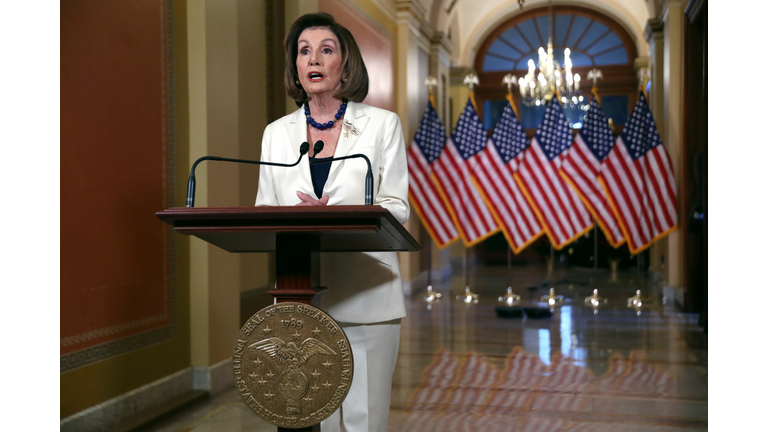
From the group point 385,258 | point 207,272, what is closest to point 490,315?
point 207,272

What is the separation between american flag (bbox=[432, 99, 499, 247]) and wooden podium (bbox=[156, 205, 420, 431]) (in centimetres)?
829

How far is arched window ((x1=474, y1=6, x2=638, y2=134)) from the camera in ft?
52.6

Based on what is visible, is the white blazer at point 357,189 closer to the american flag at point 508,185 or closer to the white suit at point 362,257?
the white suit at point 362,257

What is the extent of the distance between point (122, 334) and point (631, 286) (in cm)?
975

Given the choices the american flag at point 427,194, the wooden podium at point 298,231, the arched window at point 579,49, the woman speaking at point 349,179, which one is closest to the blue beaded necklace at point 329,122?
the woman speaking at point 349,179

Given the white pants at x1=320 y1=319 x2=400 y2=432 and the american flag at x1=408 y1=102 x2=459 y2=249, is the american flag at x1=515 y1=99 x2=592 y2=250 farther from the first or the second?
the white pants at x1=320 y1=319 x2=400 y2=432

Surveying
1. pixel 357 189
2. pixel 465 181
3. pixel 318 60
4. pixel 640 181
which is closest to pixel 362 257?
Answer: pixel 357 189

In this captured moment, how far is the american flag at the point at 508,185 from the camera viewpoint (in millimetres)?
10023

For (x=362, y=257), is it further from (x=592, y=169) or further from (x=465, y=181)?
(x=465, y=181)

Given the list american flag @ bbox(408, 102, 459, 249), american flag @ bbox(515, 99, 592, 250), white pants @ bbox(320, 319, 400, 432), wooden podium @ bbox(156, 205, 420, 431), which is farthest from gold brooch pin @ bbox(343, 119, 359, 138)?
american flag @ bbox(408, 102, 459, 249)

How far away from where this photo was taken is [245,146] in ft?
20.1

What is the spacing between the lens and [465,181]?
34.1ft

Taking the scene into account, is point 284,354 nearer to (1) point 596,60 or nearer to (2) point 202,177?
(2) point 202,177

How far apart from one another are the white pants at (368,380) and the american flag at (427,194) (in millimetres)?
8215
